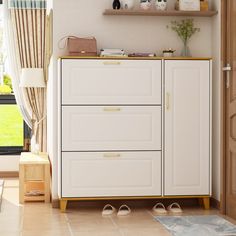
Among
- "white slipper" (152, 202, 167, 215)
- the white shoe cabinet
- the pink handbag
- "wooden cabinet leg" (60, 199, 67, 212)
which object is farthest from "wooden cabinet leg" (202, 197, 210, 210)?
the pink handbag

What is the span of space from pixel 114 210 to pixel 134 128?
2.37 ft

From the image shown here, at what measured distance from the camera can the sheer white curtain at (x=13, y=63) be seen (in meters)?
7.44

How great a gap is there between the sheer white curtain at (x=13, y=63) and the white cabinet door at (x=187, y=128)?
2600 millimetres

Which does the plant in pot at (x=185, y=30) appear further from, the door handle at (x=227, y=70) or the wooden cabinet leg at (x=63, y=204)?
the wooden cabinet leg at (x=63, y=204)

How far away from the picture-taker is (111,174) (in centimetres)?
534

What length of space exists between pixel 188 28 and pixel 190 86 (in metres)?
0.55

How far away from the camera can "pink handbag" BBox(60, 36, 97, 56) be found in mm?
5336

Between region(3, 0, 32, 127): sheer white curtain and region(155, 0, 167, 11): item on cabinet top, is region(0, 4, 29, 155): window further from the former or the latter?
region(155, 0, 167, 11): item on cabinet top

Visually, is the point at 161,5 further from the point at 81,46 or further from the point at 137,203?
the point at 137,203

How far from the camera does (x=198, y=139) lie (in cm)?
546

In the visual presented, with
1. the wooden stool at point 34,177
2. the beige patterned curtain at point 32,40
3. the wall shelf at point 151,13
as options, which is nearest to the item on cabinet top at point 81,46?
the wall shelf at point 151,13

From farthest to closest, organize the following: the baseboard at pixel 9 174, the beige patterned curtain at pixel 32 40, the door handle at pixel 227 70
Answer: the baseboard at pixel 9 174 < the beige patterned curtain at pixel 32 40 < the door handle at pixel 227 70

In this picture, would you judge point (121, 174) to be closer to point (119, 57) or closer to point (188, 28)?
point (119, 57)

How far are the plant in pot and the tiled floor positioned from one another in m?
1.41
